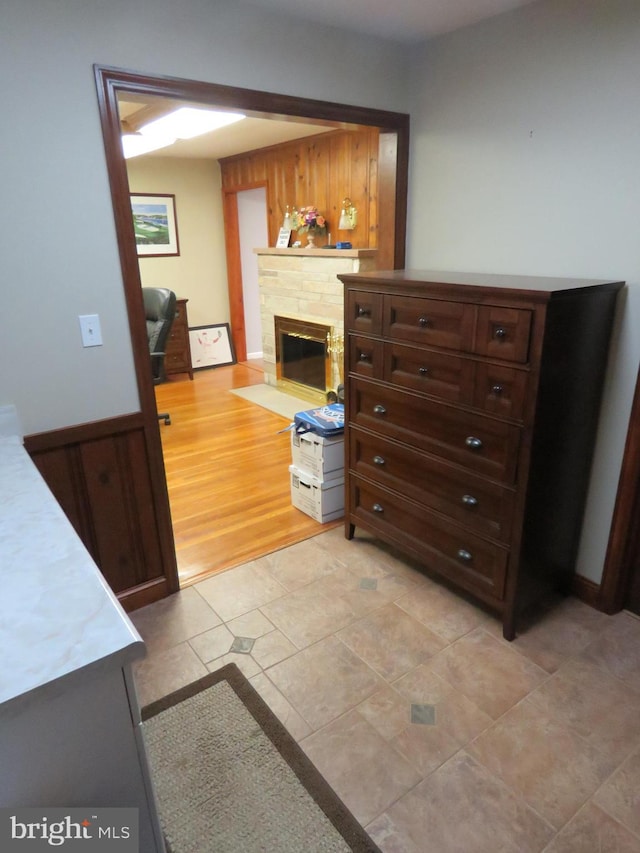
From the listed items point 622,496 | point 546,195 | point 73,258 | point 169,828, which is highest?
point 546,195

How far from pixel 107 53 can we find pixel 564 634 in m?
2.70

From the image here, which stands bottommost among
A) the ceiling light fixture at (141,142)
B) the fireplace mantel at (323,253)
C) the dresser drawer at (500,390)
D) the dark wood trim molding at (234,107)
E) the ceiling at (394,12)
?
the dresser drawer at (500,390)

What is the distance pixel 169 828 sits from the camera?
1.49 metres

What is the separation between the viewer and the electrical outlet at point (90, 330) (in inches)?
77.6

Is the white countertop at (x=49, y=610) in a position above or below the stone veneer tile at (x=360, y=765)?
above

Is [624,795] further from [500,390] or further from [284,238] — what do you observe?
[284,238]

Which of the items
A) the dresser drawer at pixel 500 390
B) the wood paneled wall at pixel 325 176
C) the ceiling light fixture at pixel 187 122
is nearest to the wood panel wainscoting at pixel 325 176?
the wood paneled wall at pixel 325 176

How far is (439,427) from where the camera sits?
220cm

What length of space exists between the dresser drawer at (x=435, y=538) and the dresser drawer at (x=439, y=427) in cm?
30

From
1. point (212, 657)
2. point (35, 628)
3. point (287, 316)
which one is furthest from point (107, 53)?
point (287, 316)

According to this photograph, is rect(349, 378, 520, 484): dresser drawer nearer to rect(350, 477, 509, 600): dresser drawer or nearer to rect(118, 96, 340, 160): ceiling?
rect(350, 477, 509, 600): dresser drawer

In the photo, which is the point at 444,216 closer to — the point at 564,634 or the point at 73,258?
the point at 73,258

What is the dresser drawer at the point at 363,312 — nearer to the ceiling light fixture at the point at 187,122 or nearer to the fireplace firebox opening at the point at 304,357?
the ceiling light fixture at the point at 187,122

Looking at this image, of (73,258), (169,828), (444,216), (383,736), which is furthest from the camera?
(444,216)
